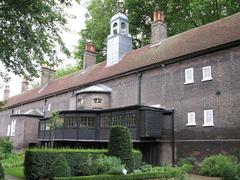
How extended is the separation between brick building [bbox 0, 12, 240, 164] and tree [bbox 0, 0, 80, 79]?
54.9 inches

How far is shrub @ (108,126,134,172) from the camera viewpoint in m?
15.1

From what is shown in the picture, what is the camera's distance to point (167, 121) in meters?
21.1

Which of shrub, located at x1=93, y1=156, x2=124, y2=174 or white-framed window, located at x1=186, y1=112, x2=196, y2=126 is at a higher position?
white-framed window, located at x1=186, y1=112, x2=196, y2=126

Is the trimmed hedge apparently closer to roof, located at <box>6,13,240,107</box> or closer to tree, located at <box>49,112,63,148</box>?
roof, located at <box>6,13,240,107</box>

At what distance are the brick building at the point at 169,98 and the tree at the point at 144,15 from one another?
282 inches

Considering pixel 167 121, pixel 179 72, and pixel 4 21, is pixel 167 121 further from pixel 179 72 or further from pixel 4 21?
pixel 4 21

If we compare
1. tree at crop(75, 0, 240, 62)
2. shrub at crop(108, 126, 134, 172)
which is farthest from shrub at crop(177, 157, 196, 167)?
tree at crop(75, 0, 240, 62)

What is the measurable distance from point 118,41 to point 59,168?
19790 mm

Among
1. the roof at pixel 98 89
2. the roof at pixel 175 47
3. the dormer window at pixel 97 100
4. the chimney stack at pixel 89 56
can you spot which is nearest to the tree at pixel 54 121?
the dormer window at pixel 97 100

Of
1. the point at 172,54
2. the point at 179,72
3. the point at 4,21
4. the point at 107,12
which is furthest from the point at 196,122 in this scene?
the point at 107,12

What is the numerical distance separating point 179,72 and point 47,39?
38.7 ft

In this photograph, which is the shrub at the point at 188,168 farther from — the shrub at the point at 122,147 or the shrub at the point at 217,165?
the shrub at the point at 122,147

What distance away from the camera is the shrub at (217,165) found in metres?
14.6

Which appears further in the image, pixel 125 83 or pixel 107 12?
pixel 107 12
